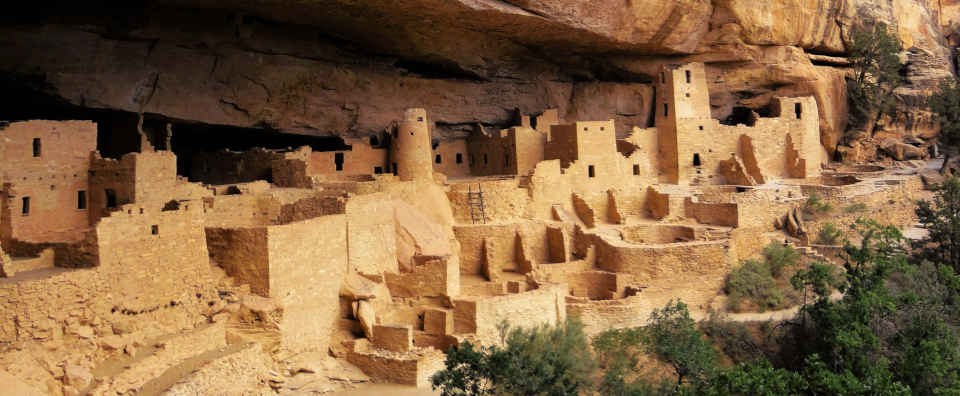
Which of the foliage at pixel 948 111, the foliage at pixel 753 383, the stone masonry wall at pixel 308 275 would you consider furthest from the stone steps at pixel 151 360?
the foliage at pixel 948 111

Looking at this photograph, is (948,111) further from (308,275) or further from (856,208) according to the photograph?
(308,275)

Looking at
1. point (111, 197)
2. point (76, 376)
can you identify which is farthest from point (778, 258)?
point (76, 376)

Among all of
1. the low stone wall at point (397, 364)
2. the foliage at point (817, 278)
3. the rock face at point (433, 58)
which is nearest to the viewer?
the low stone wall at point (397, 364)

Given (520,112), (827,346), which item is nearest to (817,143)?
(520,112)

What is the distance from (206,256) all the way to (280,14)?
27.7 ft

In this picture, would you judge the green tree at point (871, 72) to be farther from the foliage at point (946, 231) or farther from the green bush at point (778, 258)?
the green bush at point (778, 258)

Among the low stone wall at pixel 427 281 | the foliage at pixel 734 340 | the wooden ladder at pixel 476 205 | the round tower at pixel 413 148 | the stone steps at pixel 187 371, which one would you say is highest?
the round tower at pixel 413 148

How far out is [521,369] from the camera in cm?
1379

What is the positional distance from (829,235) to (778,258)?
9.23ft

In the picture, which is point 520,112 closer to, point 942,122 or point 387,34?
point 387,34

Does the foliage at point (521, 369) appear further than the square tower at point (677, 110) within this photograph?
No

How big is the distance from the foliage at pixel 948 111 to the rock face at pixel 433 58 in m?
1.31

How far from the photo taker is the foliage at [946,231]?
2275 cm

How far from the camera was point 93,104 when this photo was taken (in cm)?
2002
